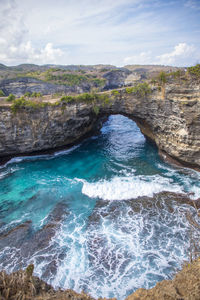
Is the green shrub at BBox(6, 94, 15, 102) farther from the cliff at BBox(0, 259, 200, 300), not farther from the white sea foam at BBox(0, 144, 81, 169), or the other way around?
the cliff at BBox(0, 259, 200, 300)

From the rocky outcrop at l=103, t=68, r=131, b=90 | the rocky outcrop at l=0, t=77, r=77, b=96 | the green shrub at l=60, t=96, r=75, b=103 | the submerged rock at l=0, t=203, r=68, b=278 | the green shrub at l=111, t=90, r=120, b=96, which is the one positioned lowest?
the submerged rock at l=0, t=203, r=68, b=278

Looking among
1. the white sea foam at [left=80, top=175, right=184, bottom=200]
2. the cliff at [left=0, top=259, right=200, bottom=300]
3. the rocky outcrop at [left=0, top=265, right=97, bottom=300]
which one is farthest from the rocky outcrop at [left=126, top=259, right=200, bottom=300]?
the white sea foam at [left=80, top=175, right=184, bottom=200]

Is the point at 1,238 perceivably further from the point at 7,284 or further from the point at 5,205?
the point at 7,284

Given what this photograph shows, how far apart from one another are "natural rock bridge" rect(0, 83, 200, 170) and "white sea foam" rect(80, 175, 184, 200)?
4658 millimetres

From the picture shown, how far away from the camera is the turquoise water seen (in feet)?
34.8

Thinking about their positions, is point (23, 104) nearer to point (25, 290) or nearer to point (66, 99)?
point (66, 99)

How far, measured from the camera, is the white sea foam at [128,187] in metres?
17.0

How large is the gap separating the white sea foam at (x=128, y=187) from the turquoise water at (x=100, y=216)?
0.31ft

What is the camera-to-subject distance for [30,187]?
18.8 metres

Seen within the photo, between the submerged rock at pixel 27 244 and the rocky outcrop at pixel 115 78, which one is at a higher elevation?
the rocky outcrop at pixel 115 78

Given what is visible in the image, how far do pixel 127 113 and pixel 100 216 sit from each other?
15858mm

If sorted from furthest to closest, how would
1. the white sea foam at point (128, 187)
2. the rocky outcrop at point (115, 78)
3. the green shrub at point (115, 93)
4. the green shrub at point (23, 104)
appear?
the rocky outcrop at point (115, 78) → the green shrub at point (115, 93) → the green shrub at point (23, 104) → the white sea foam at point (128, 187)

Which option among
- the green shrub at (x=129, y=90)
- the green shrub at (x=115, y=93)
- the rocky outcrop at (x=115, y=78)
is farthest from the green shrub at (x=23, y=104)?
the rocky outcrop at (x=115, y=78)

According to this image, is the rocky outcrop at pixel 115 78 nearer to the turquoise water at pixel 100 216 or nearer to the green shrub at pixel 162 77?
the green shrub at pixel 162 77
